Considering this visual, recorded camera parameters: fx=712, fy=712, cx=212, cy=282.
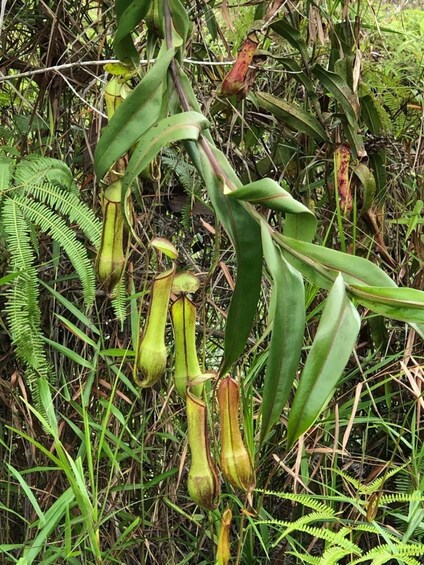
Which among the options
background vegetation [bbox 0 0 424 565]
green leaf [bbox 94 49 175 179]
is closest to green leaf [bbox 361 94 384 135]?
background vegetation [bbox 0 0 424 565]

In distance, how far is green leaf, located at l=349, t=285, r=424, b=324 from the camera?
1.63ft

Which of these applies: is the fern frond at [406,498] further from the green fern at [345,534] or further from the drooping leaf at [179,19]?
the drooping leaf at [179,19]

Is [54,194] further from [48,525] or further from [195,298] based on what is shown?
[48,525]

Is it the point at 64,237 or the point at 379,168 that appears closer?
the point at 64,237

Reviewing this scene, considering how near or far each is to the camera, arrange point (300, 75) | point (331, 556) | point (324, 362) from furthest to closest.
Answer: point (300, 75) < point (331, 556) < point (324, 362)

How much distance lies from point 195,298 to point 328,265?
2.74ft

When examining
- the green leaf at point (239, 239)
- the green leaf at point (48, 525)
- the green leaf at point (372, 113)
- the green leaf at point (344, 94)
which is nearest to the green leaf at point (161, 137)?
the green leaf at point (239, 239)

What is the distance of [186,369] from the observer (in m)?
0.62

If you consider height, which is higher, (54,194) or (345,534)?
(54,194)

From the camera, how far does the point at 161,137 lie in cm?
56

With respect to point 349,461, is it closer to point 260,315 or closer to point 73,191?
point 260,315

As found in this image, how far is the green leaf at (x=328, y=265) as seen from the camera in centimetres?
52

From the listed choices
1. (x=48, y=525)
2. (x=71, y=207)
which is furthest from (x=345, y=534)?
(x=71, y=207)

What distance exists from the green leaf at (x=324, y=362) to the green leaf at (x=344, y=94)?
820 mm
